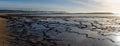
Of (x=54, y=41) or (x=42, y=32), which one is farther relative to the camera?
(x=42, y=32)

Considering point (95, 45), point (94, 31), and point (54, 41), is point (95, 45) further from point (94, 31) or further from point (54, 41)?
point (94, 31)

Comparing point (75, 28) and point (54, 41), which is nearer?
point (54, 41)

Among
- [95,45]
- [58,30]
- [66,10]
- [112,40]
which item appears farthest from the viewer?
[66,10]

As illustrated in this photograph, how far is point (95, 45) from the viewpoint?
6.82 m

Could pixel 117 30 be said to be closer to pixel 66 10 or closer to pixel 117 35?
pixel 117 35

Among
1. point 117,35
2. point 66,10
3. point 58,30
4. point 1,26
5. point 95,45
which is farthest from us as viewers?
point 66,10

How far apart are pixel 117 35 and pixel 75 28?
1.57m

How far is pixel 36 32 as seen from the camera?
27.6ft

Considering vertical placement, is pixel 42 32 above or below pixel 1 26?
below

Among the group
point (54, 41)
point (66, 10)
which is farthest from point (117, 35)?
point (66, 10)

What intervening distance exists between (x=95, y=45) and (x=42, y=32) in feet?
6.89

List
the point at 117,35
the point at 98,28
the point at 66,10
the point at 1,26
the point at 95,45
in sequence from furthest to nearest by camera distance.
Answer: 1. the point at 66,10
2. the point at 98,28
3. the point at 117,35
4. the point at 95,45
5. the point at 1,26

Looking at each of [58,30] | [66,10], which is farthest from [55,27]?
[66,10]

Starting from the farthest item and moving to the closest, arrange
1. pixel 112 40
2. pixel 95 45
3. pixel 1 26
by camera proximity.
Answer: pixel 112 40
pixel 95 45
pixel 1 26
